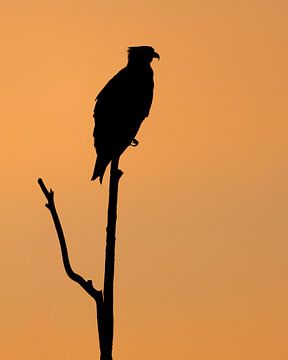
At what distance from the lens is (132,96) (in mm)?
15008

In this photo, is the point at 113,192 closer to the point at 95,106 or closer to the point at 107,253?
the point at 107,253

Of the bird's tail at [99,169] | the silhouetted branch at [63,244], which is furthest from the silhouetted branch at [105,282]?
the bird's tail at [99,169]

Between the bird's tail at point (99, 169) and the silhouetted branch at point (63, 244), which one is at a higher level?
the bird's tail at point (99, 169)

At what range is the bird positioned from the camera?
14383 millimetres

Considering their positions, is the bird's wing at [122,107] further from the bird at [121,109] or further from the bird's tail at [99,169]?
the bird's tail at [99,169]

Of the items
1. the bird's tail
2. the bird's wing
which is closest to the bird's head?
the bird's wing

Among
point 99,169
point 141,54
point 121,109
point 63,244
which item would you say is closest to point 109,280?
point 63,244

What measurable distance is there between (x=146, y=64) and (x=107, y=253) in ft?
22.9

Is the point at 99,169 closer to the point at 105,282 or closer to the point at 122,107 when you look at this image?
the point at 122,107

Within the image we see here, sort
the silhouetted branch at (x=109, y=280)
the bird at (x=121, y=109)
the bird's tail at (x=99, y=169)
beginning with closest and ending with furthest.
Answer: the silhouetted branch at (x=109, y=280) → the bird's tail at (x=99, y=169) → the bird at (x=121, y=109)

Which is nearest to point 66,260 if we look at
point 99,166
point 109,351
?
point 109,351

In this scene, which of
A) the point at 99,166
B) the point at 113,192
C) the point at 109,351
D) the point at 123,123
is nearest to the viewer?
the point at 109,351

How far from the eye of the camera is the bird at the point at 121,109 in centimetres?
1438

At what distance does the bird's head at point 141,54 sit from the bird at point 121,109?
0.16 ft
